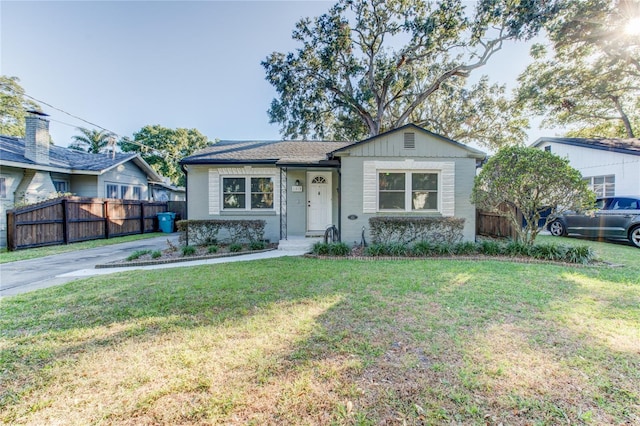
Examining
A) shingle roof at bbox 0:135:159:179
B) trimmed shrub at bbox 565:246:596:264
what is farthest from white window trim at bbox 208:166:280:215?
trimmed shrub at bbox 565:246:596:264

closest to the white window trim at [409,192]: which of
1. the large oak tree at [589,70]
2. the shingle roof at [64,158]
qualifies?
the large oak tree at [589,70]

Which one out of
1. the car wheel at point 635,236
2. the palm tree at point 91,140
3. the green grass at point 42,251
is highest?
the palm tree at point 91,140

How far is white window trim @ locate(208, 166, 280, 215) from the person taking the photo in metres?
10.2

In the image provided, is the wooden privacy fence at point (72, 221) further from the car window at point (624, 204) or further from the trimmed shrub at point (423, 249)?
the car window at point (624, 204)

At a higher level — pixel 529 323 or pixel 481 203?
pixel 481 203

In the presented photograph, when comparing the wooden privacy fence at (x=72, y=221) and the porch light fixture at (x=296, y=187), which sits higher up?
the porch light fixture at (x=296, y=187)

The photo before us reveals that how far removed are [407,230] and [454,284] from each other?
3552 mm

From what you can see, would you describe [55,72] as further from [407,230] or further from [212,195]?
[407,230]

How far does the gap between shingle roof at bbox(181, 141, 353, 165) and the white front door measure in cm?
75

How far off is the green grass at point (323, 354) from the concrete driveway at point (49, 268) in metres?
0.95

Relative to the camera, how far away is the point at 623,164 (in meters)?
12.7

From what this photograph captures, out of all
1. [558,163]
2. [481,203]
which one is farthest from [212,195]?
[558,163]

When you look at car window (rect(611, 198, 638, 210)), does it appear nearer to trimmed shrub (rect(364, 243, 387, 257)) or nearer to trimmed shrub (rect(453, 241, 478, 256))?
trimmed shrub (rect(453, 241, 478, 256))

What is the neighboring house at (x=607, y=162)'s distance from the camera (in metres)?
12.3
